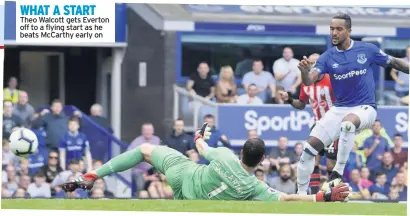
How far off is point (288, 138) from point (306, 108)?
0.69 m

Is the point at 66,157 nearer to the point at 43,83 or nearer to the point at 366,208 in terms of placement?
the point at 43,83

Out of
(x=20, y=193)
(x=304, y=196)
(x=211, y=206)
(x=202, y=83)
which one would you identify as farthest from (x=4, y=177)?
(x=304, y=196)

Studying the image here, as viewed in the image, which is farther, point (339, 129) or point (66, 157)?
point (66, 157)

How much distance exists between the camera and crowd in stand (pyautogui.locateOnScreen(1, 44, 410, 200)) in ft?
82.0

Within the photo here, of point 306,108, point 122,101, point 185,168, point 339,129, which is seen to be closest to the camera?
point 185,168

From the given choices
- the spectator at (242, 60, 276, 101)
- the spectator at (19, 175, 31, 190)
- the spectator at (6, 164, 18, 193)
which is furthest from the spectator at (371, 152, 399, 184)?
the spectator at (6, 164, 18, 193)

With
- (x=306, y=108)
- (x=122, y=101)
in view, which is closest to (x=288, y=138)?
(x=306, y=108)

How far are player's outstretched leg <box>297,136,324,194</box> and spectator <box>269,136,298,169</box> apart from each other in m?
2.36

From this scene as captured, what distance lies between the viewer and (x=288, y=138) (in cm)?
2570

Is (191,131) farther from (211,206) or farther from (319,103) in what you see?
(211,206)

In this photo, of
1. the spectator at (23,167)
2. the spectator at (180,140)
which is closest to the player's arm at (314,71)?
the spectator at (180,140)

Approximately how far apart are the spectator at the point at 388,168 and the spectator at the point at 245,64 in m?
2.59

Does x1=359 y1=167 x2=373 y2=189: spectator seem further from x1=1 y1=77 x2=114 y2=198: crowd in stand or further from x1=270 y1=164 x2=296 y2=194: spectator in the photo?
x1=1 y1=77 x2=114 y2=198: crowd in stand

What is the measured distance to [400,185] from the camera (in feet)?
84.8
